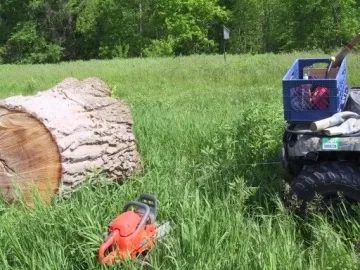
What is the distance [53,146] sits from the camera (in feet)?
13.6

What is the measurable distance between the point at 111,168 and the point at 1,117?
41.1 inches

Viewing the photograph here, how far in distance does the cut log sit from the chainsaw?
1.07 meters

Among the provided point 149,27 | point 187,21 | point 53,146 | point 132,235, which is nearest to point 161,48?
point 187,21

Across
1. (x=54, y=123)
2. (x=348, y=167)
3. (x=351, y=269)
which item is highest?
(x=54, y=123)

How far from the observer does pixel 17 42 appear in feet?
146

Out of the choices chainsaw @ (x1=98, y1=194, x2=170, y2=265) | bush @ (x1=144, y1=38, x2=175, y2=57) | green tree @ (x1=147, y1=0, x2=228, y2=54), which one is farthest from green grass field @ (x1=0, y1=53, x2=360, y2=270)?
green tree @ (x1=147, y1=0, x2=228, y2=54)

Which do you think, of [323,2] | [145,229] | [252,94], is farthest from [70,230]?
[323,2]

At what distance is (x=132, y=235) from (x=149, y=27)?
4351cm

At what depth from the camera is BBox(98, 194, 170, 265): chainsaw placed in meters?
2.93

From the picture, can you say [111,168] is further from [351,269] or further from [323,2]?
[323,2]

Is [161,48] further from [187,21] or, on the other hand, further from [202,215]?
[202,215]

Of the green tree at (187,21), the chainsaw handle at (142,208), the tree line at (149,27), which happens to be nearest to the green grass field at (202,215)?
the chainsaw handle at (142,208)

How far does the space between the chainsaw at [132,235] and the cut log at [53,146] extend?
1070mm

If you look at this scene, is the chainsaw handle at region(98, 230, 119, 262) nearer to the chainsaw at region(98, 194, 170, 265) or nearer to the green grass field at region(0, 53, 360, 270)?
the chainsaw at region(98, 194, 170, 265)
